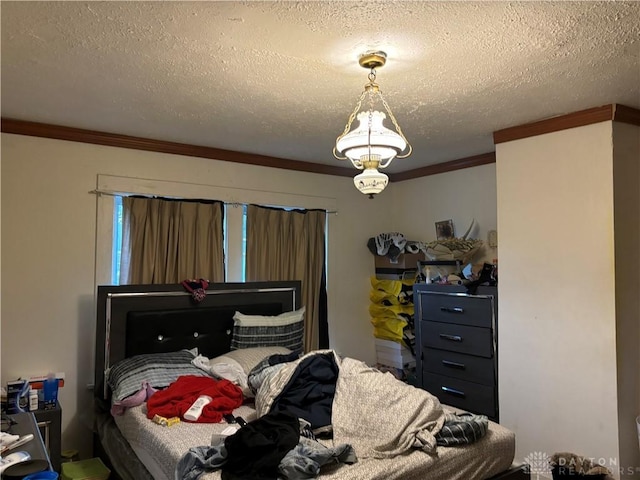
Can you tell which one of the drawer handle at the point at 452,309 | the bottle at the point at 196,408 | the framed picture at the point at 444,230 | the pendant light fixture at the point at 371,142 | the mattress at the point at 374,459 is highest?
the pendant light fixture at the point at 371,142

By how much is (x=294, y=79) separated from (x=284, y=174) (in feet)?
6.44

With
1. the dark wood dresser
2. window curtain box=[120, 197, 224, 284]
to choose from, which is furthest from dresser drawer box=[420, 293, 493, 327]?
window curtain box=[120, 197, 224, 284]

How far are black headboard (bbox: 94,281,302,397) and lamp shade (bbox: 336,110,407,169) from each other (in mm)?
2013

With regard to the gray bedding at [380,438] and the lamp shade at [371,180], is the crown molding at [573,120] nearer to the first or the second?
the lamp shade at [371,180]

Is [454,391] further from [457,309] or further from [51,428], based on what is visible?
[51,428]

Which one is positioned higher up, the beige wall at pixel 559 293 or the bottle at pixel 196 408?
the beige wall at pixel 559 293

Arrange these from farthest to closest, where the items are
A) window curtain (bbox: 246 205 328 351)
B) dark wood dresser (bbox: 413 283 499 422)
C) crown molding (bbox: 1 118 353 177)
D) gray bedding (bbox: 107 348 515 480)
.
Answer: window curtain (bbox: 246 205 328 351)
dark wood dresser (bbox: 413 283 499 422)
crown molding (bbox: 1 118 353 177)
gray bedding (bbox: 107 348 515 480)

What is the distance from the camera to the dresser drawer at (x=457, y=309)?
3537 mm

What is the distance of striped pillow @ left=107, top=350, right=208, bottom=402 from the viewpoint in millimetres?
2902

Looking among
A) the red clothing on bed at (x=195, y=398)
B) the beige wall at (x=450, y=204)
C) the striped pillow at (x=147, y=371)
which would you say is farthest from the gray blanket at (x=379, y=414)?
the beige wall at (x=450, y=204)

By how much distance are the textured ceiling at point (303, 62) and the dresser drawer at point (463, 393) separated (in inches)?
73.0

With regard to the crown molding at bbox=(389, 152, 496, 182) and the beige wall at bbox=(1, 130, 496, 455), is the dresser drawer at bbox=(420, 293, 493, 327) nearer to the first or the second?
the crown molding at bbox=(389, 152, 496, 182)

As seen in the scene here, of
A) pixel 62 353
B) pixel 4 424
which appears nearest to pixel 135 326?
pixel 62 353

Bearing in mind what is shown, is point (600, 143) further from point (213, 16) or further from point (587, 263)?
point (213, 16)
